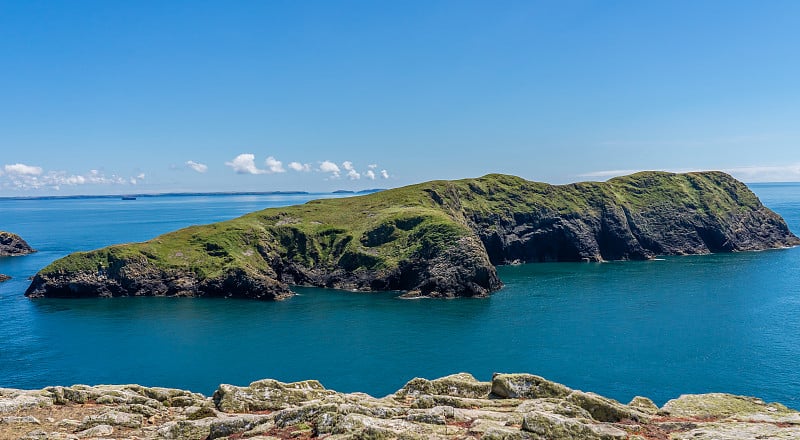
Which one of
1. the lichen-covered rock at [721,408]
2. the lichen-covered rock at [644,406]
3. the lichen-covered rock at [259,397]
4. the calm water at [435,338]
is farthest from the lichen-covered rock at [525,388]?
the calm water at [435,338]

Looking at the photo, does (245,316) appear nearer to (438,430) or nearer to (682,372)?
(682,372)

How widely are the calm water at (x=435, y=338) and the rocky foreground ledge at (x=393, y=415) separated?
136 ft

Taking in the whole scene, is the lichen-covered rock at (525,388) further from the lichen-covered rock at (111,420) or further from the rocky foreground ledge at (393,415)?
the lichen-covered rock at (111,420)

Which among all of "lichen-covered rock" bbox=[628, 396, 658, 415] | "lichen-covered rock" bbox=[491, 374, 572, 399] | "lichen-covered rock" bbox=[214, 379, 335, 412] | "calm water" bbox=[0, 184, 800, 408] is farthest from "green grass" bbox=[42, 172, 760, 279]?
"lichen-covered rock" bbox=[214, 379, 335, 412]

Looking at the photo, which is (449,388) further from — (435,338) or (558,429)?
(435,338)

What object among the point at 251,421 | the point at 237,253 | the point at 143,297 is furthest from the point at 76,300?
the point at 251,421

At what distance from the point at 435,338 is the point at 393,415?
7496cm

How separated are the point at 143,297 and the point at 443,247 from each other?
285 feet

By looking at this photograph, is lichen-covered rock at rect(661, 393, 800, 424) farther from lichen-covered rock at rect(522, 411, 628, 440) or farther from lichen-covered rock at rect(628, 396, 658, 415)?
lichen-covered rock at rect(522, 411, 628, 440)

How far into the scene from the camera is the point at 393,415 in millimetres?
24922

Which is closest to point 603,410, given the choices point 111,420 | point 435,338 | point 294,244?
point 111,420

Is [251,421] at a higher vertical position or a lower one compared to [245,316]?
higher

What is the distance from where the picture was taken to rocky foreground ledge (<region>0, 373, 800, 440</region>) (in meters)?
22.4

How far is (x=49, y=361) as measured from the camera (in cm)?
8612
